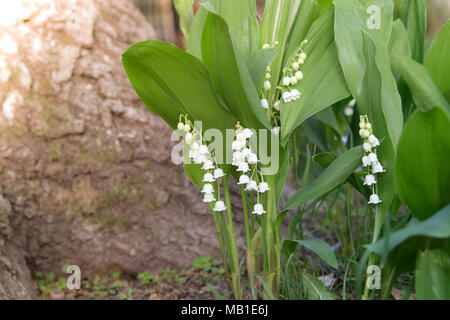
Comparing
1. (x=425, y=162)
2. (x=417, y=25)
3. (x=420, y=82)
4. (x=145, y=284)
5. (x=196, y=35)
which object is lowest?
(x=145, y=284)

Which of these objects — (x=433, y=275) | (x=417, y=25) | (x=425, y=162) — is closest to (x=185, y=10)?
(x=417, y=25)

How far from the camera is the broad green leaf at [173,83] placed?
91cm

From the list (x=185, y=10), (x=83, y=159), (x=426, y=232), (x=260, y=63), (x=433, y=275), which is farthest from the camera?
(x=83, y=159)

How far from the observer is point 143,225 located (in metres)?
1.59

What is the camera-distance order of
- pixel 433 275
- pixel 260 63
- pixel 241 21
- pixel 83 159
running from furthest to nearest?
pixel 83 159, pixel 241 21, pixel 260 63, pixel 433 275

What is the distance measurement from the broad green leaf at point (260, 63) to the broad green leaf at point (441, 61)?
0.37 metres

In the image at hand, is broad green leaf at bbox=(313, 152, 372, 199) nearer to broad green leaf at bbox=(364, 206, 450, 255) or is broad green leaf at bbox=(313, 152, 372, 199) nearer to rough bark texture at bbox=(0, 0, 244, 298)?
broad green leaf at bbox=(364, 206, 450, 255)

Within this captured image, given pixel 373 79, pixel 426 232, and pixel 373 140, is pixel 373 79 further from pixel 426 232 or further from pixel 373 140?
pixel 426 232

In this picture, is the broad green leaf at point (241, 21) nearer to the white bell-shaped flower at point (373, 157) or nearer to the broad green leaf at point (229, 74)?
the broad green leaf at point (229, 74)

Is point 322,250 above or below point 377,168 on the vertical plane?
below

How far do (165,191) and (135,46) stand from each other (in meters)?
0.81

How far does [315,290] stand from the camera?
1078 mm

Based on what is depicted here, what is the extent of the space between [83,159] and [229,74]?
0.84m
